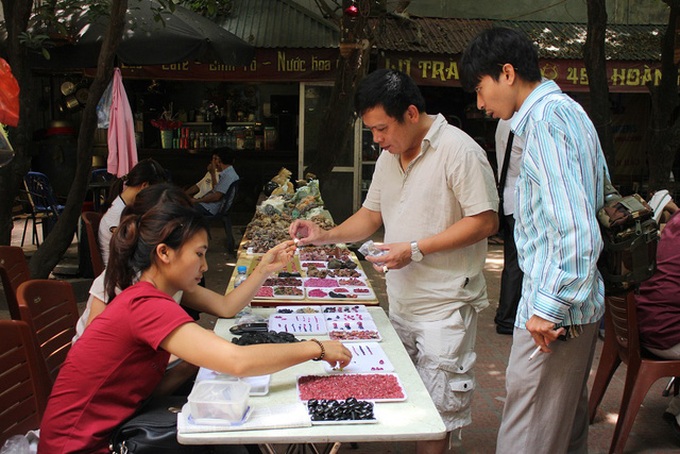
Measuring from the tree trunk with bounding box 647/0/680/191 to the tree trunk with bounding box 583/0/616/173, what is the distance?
3.32 ft

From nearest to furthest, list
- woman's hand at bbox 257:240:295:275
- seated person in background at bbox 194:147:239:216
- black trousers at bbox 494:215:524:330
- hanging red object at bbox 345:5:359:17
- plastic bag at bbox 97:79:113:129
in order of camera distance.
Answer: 1. woman's hand at bbox 257:240:295:275
2. black trousers at bbox 494:215:524:330
3. plastic bag at bbox 97:79:113:129
4. hanging red object at bbox 345:5:359:17
5. seated person in background at bbox 194:147:239:216

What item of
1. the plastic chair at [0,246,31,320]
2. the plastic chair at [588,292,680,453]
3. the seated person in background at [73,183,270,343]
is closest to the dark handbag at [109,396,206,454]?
the seated person in background at [73,183,270,343]

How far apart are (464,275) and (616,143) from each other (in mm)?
10042

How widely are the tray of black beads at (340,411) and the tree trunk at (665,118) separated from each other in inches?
245

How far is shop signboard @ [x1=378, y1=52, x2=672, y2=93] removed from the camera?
937 centimetres

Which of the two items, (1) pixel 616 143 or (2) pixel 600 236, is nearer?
(2) pixel 600 236

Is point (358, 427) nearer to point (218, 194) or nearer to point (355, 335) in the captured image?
point (355, 335)

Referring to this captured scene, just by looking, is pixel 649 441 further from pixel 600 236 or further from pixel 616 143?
pixel 616 143

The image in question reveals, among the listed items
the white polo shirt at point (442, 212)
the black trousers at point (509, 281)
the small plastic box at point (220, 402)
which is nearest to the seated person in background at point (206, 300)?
the white polo shirt at point (442, 212)

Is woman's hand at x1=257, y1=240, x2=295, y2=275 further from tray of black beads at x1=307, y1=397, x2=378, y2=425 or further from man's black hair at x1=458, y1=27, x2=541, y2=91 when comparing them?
man's black hair at x1=458, y1=27, x2=541, y2=91

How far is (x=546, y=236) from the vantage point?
2145 mm

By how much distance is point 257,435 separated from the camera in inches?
75.0

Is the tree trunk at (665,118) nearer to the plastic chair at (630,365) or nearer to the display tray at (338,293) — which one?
the plastic chair at (630,365)

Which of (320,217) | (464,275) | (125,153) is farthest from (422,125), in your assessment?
(125,153)
